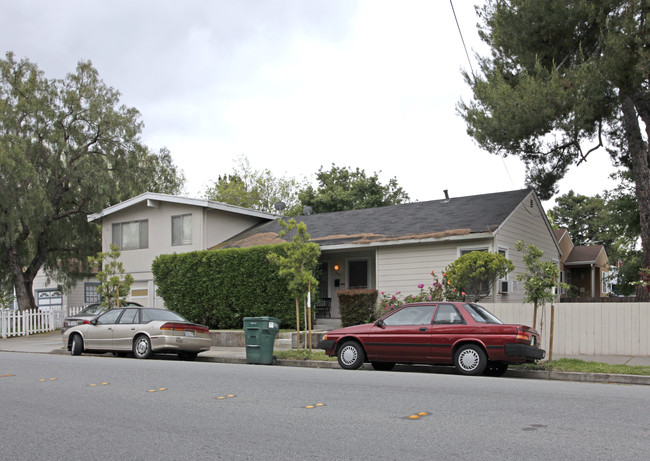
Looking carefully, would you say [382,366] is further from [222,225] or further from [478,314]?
[222,225]

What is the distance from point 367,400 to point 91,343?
1146cm

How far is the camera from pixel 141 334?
54.1ft

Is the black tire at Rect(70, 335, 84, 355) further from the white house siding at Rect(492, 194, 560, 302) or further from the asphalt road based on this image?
the white house siding at Rect(492, 194, 560, 302)

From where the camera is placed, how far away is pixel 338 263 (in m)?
23.0

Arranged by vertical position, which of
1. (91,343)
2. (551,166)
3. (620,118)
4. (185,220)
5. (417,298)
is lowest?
(91,343)

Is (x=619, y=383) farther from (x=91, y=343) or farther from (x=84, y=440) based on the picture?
(x=91, y=343)

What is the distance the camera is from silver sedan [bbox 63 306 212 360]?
16172 mm

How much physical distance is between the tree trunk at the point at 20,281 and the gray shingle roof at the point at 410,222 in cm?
1154

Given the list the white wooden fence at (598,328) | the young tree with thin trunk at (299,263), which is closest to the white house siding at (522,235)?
the white wooden fence at (598,328)

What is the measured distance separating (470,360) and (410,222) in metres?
10.0

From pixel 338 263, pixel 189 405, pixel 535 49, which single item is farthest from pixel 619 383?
pixel 338 263

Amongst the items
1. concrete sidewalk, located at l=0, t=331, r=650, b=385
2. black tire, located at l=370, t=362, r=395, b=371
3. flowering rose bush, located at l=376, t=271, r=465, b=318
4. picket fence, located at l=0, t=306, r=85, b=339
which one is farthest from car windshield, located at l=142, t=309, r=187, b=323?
picket fence, located at l=0, t=306, r=85, b=339

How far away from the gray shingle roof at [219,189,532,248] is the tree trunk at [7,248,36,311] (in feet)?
37.9

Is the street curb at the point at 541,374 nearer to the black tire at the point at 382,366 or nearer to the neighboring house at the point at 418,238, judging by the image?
the black tire at the point at 382,366
